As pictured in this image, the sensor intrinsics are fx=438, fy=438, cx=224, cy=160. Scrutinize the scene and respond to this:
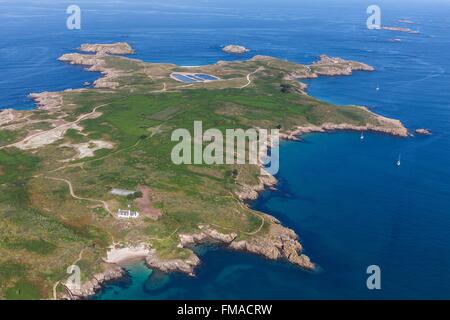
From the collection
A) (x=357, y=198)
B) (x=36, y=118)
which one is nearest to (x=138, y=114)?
(x=36, y=118)

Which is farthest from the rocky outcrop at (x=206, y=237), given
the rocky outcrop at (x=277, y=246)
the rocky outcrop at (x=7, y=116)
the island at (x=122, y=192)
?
the rocky outcrop at (x=7, y=116)

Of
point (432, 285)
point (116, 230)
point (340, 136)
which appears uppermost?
point (340, 136)

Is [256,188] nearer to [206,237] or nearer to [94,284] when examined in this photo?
[206,237]

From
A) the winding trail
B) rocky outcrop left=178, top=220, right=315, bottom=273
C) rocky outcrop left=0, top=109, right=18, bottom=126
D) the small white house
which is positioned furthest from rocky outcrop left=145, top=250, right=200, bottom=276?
rocky outcrop left=0, top=109, right=18, bottom=126

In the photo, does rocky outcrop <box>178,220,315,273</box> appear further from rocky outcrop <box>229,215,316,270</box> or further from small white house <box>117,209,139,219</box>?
small white house <box>117,209,139,219</box>

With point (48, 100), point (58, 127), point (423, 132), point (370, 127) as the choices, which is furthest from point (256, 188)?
point (48, 100)

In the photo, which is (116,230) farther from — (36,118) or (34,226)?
(36,118)
